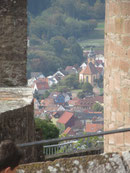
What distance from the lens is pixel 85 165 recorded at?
2820mm

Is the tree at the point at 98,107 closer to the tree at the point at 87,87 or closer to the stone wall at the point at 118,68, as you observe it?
the tree at the point at 87,87

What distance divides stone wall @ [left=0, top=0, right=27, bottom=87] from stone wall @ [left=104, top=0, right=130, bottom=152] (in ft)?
6.20

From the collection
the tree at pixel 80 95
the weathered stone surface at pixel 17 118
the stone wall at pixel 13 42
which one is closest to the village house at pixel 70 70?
the tree at pixel 80 95

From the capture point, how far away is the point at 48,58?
174 feet

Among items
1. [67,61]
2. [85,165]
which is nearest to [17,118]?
[85,165]

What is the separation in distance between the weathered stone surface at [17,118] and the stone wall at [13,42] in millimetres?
1899

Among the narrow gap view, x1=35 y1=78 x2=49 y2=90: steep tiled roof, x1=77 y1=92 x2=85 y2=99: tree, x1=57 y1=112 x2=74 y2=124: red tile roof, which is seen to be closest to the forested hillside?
the narrow gap view

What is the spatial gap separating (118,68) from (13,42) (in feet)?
7.46

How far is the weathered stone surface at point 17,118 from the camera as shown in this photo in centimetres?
368

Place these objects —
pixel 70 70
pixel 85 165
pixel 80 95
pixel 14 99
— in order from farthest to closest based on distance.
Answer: pixel 70 70
pixel 80 95
pixel 14 99
pixel 85 165

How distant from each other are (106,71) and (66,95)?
4130cm

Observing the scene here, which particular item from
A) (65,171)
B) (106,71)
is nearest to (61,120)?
(106,71)

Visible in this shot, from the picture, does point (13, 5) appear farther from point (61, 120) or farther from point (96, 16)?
point (96, 16)

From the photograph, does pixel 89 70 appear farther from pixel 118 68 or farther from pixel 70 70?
pixel 118 68
